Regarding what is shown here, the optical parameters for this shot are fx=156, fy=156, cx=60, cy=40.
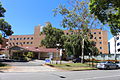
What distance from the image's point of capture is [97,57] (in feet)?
160

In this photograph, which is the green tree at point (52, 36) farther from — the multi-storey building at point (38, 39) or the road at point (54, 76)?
the road at point (54, 76)

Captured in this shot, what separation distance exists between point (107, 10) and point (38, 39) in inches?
2911

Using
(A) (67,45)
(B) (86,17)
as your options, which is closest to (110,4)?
(B) (86,17)

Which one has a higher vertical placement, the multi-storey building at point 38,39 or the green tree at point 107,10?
the multi-storey building at point 38,39

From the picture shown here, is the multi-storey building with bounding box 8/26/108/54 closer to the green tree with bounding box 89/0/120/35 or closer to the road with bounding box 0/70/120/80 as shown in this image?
the road with bounding box 0/70/120/80

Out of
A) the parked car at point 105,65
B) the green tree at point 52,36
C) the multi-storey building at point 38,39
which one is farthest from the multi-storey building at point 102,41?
the parked car at point 105,65

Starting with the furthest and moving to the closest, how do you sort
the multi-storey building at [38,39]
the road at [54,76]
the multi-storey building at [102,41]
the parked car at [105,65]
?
the multi-storey building at [38,39] → the multi-storey building at [102,41] → the parked car at [105,65] → the road at [54,76]

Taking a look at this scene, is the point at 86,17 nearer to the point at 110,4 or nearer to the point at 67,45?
the point at 67,45

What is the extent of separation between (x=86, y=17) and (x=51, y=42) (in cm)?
2988

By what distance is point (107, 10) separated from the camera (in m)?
11.3

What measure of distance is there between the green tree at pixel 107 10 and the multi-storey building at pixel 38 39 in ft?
183

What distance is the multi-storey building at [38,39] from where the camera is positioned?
7738cm

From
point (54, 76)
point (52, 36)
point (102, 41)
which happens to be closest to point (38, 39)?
point (52, 36)

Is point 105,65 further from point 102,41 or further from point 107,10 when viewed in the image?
point 102,41
